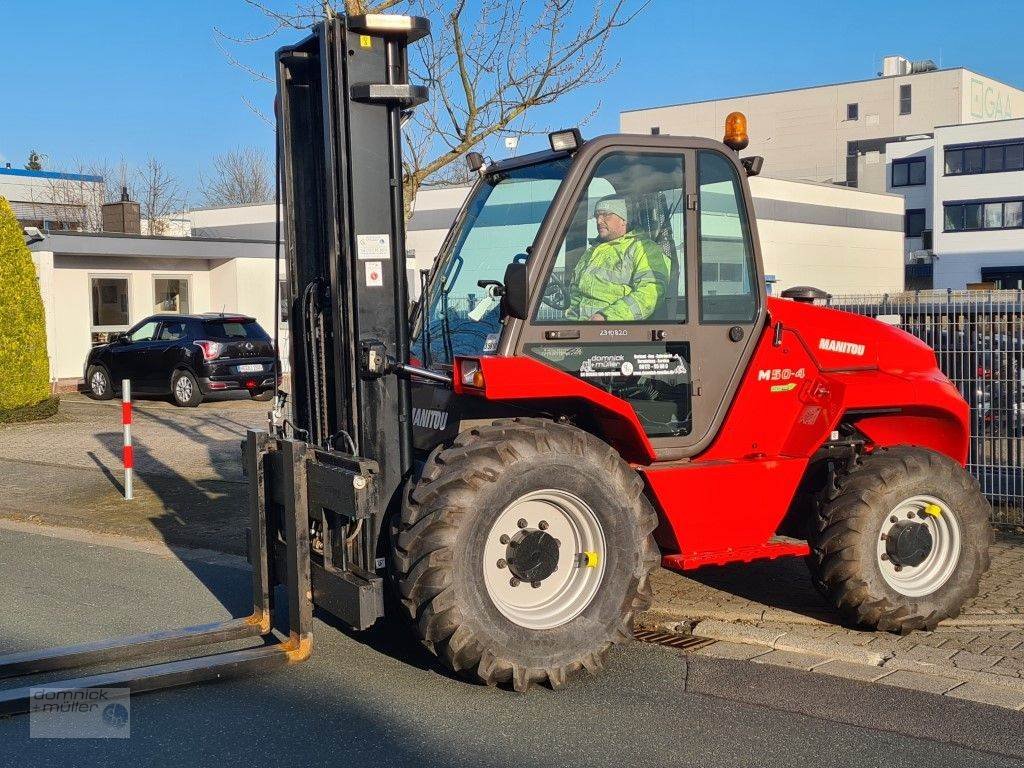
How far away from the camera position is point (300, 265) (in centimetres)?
637

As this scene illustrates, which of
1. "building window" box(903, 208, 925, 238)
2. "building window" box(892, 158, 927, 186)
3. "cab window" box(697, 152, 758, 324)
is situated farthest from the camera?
"building window" box(903, 208, 925, 238)

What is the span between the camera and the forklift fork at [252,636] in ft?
17.3

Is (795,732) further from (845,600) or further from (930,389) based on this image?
(930,389)

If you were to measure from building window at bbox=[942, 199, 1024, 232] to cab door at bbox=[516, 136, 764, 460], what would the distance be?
217 ft

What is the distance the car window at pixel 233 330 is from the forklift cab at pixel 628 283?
15.8 metres

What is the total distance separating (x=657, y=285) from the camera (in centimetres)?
610

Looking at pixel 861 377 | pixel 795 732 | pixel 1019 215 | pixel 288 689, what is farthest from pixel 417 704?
pixel 1019 215

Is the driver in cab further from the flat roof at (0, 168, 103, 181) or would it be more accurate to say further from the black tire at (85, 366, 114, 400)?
the flat roof at (0, 168, 103, 181)

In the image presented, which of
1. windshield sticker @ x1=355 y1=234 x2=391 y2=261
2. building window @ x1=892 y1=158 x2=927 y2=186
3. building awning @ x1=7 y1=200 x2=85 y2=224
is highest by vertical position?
building window @ x1=892 y1=158 x2=927 y2=186

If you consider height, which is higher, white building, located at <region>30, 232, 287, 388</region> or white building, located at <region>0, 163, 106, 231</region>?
white building, located at <region>0, 163, 106, 231</region>

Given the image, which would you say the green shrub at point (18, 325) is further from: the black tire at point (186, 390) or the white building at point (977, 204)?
the white building at point (977, 204)

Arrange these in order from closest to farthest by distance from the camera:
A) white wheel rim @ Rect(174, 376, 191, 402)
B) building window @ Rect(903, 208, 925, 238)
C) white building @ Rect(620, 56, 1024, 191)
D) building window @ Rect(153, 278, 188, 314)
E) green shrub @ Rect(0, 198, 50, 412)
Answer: green shrub @ Rect(0, 198, 50, 412), white wheel rim @ Rect(174, 376, 191, 402), building window @ Rect(153, 278, 188, 314), building window @ Rect(903, 208, 925, 238), white building @ Rect(620, 56, 1024, 191)

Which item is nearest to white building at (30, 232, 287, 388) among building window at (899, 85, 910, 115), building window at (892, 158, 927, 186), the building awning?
the building awning

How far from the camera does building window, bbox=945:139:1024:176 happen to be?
217ft
